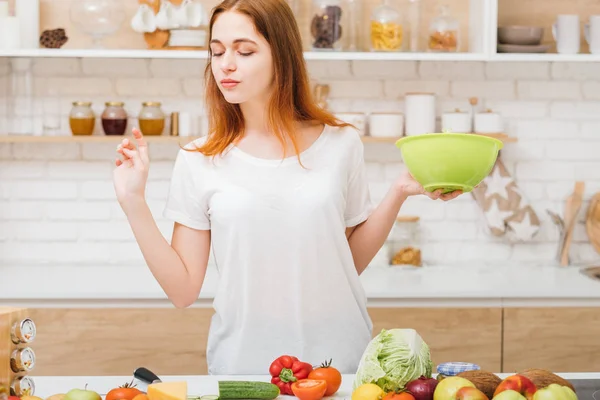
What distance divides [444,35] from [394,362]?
86.9 inches

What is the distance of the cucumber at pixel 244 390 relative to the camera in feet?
5.70

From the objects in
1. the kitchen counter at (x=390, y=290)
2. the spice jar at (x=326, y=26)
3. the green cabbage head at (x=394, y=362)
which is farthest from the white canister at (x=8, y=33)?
the green cabbage head at (x=394, y=362)

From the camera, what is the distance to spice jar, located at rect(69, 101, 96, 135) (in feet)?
12.0

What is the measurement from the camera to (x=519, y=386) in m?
1.53

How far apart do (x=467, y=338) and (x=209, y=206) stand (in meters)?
1.47

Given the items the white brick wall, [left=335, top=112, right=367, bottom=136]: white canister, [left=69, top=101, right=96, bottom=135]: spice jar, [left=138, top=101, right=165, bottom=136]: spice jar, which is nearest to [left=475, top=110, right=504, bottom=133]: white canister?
the white brick wall

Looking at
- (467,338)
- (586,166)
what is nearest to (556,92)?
(586,166)

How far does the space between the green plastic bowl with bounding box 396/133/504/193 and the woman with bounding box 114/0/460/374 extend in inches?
10.7

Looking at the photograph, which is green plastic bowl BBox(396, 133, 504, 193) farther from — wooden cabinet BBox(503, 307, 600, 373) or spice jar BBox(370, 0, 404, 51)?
spice jar BBox(370, 0, 404, 51)

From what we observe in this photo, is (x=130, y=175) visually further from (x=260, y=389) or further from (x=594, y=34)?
(x=594, y=34)

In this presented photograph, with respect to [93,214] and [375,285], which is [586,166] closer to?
[375,285]

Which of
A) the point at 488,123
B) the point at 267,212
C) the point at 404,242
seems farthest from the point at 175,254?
the point at 488,123

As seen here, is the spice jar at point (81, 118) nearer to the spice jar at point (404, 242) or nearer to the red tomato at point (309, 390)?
the spice jar at point (404, 242)

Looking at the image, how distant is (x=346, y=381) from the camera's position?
195 cm
